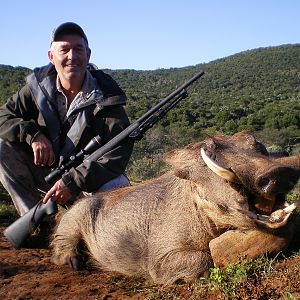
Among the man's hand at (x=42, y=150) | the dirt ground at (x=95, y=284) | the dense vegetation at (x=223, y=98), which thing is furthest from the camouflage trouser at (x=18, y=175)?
the dense vegetation at (x=223, y=98)

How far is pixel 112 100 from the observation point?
16.6 ft

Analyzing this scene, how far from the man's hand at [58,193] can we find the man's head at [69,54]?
3.93 feet

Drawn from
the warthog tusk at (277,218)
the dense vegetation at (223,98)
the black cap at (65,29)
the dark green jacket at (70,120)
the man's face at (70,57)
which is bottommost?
the dense vegetation at (223,98)

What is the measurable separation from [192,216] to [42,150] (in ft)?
7.18

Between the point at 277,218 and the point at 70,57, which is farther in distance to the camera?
the point at 70,57

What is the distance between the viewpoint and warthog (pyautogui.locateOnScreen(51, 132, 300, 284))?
2.92 meters

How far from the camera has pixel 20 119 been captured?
17.5ft

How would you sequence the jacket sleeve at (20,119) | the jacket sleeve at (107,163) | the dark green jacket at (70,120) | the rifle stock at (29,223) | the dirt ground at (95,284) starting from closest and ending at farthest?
the dirt ground at (95,284) → the rifle stock at (29,223) → the jacket sleeve at (107,163) → the dark green jacket at (70,120) → the jacket sleeve at (20,119)

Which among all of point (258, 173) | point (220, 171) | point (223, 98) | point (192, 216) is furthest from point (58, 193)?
point (223, 98)

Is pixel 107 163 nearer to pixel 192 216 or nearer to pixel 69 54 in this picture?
pixel 69 54

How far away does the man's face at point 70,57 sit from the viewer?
5184mm

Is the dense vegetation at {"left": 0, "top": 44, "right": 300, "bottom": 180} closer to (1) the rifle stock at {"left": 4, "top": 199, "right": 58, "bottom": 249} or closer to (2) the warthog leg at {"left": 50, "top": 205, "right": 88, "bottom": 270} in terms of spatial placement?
(1) the rifle stock at {"left": 4, "top": 199, "right": 58, "bottom": 249}

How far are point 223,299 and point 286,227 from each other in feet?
1.95

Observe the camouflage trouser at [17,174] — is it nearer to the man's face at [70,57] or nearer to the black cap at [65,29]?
the man's face at [70,57]
